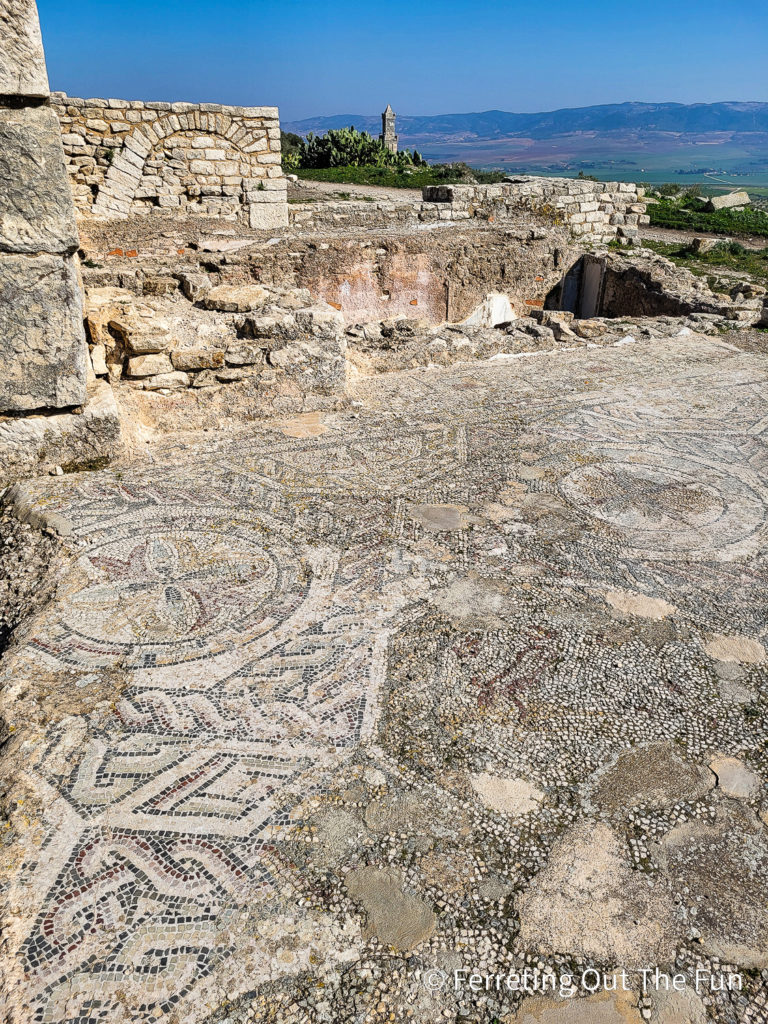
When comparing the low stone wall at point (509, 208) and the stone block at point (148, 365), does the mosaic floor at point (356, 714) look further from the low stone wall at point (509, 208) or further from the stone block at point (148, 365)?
the low stone wall at point (509, 208)

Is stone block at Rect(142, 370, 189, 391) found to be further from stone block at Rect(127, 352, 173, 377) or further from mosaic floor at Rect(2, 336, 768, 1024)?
mosaic floor at Rect(2, 336, 768, 1024)

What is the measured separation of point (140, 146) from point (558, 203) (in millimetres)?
6365

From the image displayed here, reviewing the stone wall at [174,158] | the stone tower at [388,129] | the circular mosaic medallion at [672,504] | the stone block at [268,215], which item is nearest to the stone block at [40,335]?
the circular mosaic medallion at [672,504]

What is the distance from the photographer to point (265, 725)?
262 cm

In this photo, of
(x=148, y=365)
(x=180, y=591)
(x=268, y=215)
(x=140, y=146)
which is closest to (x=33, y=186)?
(x=148, y=365)

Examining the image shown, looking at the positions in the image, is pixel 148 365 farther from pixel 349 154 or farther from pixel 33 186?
pixel 349 154

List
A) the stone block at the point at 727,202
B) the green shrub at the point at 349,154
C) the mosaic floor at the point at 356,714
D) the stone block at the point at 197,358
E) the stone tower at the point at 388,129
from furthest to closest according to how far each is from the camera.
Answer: the stone tower at the point at 388,129 < the green shrub at the point at 349,154 < the stone block at the point at 727,202 < the stone block at the point at 197,358 < the mosaic floor at the point at 356,714

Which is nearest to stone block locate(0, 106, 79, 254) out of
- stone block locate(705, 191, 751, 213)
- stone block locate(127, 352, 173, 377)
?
stone block locate(127, 352, 173, 377)

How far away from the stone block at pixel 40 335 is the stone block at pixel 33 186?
0.11 metres

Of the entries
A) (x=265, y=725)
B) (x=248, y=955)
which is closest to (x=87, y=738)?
(x=265, y=725)

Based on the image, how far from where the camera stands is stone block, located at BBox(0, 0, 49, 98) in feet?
12.5

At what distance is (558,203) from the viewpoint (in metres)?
11.2

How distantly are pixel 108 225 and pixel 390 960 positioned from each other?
356 inches

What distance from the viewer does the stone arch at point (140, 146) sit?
8.68 metres
